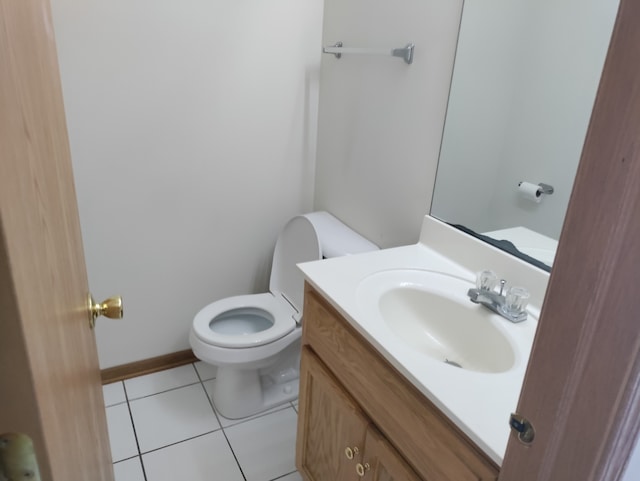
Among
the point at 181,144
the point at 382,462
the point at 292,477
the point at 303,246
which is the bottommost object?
the point at 292,477

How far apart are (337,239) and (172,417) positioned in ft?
3.35

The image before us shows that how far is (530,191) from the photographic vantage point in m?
1.25

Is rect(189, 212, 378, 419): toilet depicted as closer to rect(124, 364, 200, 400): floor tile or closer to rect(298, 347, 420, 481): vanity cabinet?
→ rect(124, 364, 200, 400): floor tile

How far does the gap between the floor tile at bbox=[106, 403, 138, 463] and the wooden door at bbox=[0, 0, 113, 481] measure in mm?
1144

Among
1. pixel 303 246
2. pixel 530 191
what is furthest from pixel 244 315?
pixel 530 191

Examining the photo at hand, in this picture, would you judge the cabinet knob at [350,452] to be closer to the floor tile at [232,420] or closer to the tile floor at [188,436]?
the tile floor at [188,436]

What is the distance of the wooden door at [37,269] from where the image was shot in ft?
1.14

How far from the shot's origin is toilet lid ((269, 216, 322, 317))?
188cm

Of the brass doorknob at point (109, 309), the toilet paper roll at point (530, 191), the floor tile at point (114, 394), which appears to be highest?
the toilet paper roll at point (530, 191)

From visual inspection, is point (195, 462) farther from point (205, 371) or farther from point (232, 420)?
point (205, 371)

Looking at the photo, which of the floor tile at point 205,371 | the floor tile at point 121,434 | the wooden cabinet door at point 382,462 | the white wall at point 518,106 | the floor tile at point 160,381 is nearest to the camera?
the wooden cabinet door at point 382,462

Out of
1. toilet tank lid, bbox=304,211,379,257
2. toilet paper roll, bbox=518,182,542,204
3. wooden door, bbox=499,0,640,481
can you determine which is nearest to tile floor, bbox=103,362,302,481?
toilet tank lid, bbox=304,211,379,257

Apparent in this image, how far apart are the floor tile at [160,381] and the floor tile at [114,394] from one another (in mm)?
25

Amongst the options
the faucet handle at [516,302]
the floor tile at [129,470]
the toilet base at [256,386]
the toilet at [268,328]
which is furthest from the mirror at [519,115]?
the floor tile at [129,470]
